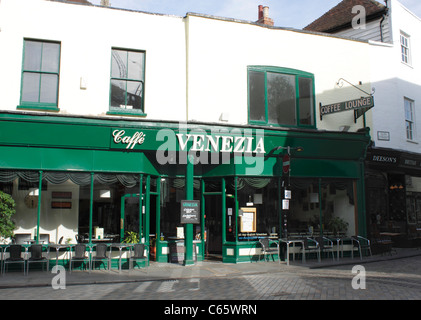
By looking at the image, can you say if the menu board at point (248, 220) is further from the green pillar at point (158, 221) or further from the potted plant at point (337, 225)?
the potted plant at point (337, 225)

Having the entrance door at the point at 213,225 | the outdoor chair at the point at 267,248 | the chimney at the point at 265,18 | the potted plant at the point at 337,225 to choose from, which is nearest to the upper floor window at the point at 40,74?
the entrance door at the point at 213,225

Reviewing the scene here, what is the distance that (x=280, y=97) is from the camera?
50.4ft

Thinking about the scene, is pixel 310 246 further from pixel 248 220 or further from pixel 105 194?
pixel 105 194

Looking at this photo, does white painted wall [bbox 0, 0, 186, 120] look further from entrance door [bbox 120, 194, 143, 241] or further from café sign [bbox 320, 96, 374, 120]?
café sign [bbox 320, 96, 374, 120]

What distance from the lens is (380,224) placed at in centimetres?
1753

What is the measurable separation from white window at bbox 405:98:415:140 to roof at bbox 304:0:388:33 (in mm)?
4274

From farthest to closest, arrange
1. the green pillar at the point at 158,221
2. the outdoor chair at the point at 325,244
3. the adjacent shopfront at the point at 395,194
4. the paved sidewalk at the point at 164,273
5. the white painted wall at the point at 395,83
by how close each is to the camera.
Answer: the white painted wall at the point at 395,83
the adjacent shopfront at the point at 395,194
the outdoor chair at the point at 325,244
the green pillar at the point at 158,221
the paved sidewalk at the point at 164,273

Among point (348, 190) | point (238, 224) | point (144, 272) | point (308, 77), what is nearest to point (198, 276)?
point (144, 272)

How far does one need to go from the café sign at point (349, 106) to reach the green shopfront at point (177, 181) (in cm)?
88

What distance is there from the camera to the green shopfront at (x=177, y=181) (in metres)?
12.7

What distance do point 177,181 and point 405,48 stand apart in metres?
12.8

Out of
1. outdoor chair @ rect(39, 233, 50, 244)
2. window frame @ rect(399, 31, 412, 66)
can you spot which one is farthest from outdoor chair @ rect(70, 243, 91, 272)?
window frame @ rect(399, 31, 412, 66)

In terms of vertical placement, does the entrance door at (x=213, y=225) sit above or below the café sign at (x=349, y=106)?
below

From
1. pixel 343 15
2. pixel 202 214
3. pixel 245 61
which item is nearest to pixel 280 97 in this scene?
pixel 245 61
